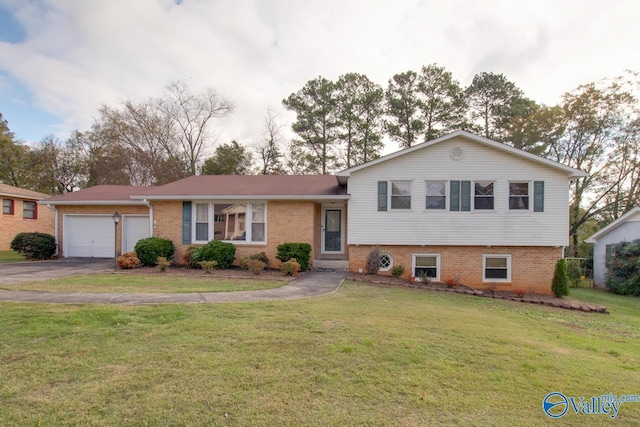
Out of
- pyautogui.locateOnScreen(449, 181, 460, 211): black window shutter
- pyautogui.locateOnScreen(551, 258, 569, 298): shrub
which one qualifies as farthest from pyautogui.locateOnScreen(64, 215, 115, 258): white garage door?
pyautogui.locateOnScreen(551, 258, 569, 298): shrub

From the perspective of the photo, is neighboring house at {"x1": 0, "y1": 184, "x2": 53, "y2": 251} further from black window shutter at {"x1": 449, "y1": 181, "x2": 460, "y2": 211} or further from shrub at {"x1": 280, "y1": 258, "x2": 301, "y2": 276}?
black window shutter at {"x1": 449, "y1": 181, "x2": 460, "y2": 211}

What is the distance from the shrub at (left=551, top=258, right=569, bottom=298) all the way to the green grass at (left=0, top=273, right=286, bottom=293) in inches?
384

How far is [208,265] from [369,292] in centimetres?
586

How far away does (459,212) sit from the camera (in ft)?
41.1

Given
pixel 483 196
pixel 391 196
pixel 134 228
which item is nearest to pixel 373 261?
pixel 391 196

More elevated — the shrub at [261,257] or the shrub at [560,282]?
the shrub at [261,257]

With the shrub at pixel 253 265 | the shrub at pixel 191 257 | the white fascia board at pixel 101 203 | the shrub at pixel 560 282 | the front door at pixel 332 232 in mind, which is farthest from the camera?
the white fascia board at pixel 101 203

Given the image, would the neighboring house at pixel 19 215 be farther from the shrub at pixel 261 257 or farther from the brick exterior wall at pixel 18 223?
the shrub at pixel 261 257

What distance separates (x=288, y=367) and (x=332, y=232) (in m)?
10.8

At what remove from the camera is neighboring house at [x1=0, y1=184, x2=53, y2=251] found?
19.6 meters

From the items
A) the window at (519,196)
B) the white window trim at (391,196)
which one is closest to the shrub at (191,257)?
the white window trim at (391,196)

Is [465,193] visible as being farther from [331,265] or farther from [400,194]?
[331,265]

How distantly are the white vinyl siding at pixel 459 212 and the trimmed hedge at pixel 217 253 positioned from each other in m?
4.71

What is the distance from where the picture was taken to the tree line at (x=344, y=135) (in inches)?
942
